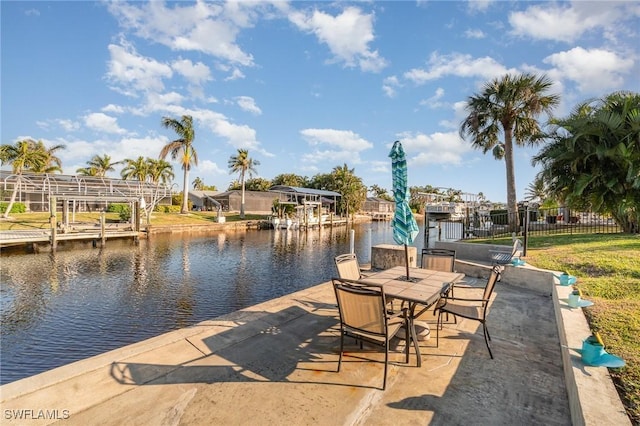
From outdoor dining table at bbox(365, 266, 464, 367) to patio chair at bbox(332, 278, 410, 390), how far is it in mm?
164

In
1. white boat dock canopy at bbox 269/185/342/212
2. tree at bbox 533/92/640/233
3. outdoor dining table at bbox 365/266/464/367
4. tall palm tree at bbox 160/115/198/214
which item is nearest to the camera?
outdoor dining table at bbox 365/266/464/367

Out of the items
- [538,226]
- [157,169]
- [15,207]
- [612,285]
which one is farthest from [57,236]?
[157,169]

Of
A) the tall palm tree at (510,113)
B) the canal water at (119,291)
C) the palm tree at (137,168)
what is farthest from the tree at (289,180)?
the tall palm tree at (510,113)

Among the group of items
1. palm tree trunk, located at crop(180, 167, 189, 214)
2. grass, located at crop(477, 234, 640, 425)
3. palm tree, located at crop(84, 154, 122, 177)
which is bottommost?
grass, located at crop(477, 234, 640, 425)

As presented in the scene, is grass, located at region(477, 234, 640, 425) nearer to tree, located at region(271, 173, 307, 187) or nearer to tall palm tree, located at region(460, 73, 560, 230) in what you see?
tall palm tree, located at region(460, 73, 560, 230)

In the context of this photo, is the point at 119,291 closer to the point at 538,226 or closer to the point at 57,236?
the point at 57,236

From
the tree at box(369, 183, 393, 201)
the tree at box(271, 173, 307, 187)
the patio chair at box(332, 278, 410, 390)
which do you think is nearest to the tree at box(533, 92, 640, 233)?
the patio chair at box(332, 278, 410, 390)

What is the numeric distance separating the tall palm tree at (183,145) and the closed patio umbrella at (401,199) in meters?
35.1

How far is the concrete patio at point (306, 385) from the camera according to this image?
2.38 m

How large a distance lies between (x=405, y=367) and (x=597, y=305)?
128 inches

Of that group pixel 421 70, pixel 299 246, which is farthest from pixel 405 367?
pixel 299 246

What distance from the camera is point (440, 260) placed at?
5184 millimetres

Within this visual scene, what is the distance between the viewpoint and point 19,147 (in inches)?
1019

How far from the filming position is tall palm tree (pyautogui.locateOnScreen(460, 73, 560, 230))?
1489 centimetres
